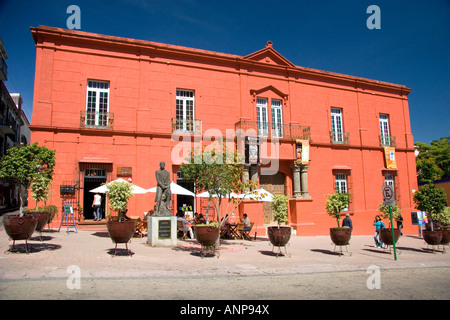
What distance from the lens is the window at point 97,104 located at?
15758 mm

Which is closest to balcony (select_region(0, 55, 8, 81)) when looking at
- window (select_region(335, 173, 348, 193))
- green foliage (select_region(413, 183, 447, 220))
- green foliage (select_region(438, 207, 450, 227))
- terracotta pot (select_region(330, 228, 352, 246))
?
window (select_region(335, 173, 348, 193))

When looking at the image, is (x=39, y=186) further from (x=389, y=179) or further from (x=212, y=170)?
(x=389, y=179)

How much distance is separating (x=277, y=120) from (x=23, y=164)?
13.7 meters

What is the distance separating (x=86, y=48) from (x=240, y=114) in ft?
27.6

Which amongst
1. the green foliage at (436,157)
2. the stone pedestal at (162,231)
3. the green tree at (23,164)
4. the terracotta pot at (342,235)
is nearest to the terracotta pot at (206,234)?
the stone pedestal at (162,231)

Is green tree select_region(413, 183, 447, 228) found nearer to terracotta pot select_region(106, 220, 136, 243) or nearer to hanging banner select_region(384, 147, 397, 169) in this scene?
hanging banner select_region(384, 147, 397, 169)

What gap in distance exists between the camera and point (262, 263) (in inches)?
353

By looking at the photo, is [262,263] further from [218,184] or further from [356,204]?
[356,204]

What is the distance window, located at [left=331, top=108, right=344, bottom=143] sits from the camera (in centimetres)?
2112

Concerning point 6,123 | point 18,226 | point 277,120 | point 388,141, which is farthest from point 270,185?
point 6,123

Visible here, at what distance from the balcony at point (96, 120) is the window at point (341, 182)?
44.4 feet

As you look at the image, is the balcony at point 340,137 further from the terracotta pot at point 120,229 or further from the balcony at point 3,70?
the balcony at point 3,70

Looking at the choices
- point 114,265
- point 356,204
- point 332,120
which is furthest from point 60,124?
point 356,204
